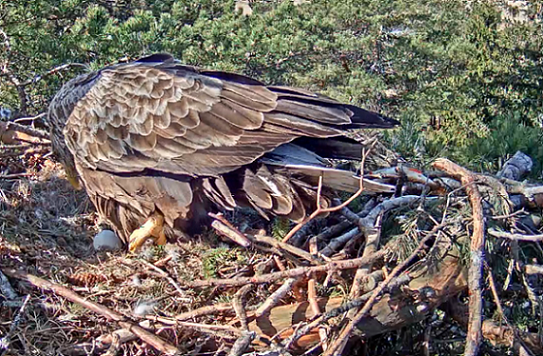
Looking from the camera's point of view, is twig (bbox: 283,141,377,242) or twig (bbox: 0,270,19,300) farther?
Answer: twig (bbox: 0,270,19,300)

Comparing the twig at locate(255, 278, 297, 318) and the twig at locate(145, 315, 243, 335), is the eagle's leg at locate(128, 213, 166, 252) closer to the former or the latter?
the twig at locate(145, 315, 243, 335)

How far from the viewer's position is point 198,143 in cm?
442

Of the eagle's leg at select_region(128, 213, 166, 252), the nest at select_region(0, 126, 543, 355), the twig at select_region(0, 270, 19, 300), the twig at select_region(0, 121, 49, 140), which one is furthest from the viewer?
the twig at select_region(0, 121, 49, 140)

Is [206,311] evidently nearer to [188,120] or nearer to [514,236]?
[188,120]

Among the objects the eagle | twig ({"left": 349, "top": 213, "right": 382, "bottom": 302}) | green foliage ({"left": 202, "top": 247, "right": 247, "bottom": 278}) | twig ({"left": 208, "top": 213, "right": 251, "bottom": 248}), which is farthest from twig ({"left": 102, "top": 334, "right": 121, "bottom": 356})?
twig ({"left": 349, "top": 213, "right": 382, "bottom": 302})

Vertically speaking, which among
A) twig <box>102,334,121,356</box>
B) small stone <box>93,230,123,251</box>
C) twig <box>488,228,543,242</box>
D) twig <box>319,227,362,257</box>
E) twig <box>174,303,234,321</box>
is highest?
twig <box>488,228,543,242</box>

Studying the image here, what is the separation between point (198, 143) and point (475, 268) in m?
1.90

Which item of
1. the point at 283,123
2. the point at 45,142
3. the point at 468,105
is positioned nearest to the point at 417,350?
the point at 283,123

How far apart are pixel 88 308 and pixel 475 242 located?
2300mm

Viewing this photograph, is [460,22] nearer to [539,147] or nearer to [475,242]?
[539,147]

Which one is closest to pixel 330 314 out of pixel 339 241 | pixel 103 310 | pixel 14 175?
pixel 339 241

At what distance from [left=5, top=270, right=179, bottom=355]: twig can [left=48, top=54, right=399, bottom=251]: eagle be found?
88 cm

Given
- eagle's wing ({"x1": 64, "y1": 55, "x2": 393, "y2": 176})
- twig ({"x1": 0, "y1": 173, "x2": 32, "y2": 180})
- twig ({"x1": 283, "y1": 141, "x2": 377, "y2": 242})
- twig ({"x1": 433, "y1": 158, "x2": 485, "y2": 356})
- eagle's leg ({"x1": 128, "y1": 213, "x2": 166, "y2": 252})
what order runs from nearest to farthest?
1. twig ({"x1": 433, "y1": 158, "x2": 485, "y2": 356})
2. twig ({"x1": 283, "y1": 141, "x2": 377, "y2": 242})
3. eagle's wing ({"x1": 64, "y1": 55, "x2": 393, "y2": 176})
4. eagle's leg ({"x1": 128, "y1": 213, "x2": 166, "y2": 252})
5. twig ({"x1": 0, "y1": 173, "x2": 32, "y2": 180})

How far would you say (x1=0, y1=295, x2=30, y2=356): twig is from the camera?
3803 mm
